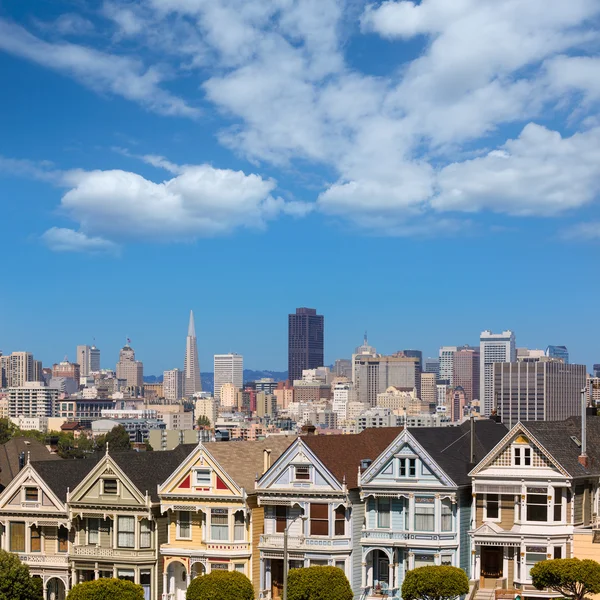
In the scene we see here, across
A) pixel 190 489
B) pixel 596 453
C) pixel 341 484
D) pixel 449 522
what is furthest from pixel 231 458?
pixel 596 453

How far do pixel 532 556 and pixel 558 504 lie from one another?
259cm

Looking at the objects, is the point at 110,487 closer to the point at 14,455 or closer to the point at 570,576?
the point at 14,455

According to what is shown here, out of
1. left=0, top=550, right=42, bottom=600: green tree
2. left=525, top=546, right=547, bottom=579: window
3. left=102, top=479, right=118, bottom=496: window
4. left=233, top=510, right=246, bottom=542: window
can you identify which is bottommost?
left=0, top=550, right=42, bottom=600: green tree

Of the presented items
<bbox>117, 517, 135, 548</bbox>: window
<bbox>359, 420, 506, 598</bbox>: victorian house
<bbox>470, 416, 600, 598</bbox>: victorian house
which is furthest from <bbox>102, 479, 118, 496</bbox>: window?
<bbox>470, 416, 600, 598</bbox>: victorian house

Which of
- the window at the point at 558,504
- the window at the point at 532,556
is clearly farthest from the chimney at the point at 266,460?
the window at the point at 558,504

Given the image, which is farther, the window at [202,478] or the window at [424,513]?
the window at [202,478]

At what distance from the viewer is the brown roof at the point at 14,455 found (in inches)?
3019

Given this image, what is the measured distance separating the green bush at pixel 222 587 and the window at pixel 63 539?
31.9 ft

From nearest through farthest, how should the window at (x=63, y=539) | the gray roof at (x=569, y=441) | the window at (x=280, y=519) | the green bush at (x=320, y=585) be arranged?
the gray roof at (x=569, y=441)
the green bush at (x=320, y=585)
the window at (x=280, y=519)
the window at (x=63, y=539)

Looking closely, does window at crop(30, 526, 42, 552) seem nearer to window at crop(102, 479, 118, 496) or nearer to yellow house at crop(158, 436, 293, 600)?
window at crop(102, 479, 118, 496)

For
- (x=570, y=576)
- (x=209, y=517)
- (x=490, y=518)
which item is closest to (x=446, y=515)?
(x=490, y=518)

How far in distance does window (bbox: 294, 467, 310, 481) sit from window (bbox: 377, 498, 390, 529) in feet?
12.1

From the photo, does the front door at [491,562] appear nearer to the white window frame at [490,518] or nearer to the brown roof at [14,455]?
the white window frame at [490,518]

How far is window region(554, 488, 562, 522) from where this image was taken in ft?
187
